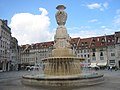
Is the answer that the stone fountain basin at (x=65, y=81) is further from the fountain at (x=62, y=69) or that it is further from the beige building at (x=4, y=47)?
the beige building at (x=4, y=47)

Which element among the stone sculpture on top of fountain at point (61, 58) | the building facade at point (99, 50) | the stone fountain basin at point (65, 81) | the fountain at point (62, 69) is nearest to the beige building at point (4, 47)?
the building facade at point (99, 50)

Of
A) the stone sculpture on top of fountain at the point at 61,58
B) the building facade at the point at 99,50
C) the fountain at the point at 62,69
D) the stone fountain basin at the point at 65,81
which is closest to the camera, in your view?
the stone fountain basin at the point at 65,81

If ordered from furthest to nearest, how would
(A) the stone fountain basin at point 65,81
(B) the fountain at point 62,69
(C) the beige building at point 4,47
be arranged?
1. (C) the beige building at point 4,47
2. (B) the fountain at point 62,69
3. (A) the stone fountain basin at point 65,81

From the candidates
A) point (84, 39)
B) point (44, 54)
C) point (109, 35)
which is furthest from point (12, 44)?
point (109, 35)

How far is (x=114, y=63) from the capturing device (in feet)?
260

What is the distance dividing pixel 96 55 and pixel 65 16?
2479 inches

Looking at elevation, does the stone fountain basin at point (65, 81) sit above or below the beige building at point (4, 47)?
below

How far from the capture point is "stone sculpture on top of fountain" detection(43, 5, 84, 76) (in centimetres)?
2062

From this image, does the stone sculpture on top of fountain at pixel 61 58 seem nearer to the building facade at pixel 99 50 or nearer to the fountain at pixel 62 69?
the fountain at pixel 62 69

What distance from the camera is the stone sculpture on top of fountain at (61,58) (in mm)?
20625

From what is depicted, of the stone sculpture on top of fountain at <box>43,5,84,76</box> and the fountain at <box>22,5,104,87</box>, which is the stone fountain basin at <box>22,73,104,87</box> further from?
the stone sculpture on top of fountain at <box>43,5,84,76</box>

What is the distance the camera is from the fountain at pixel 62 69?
15570 millimetres

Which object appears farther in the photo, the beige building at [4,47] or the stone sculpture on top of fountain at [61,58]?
the beige building at [4,47]

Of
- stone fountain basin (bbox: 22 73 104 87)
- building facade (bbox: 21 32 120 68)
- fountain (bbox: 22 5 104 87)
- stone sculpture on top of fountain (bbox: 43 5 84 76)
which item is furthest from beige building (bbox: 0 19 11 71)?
stone fountain basin (bbox: 22 73 104 87)
